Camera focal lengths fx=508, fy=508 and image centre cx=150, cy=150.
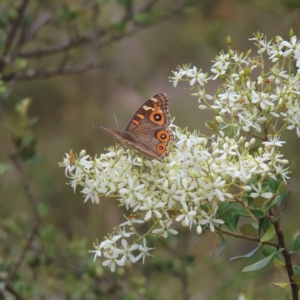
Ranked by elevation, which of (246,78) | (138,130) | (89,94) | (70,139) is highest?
(89,94)

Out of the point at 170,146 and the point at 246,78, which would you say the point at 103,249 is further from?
the point at 246,78

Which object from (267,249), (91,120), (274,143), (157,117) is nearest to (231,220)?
(267,249)

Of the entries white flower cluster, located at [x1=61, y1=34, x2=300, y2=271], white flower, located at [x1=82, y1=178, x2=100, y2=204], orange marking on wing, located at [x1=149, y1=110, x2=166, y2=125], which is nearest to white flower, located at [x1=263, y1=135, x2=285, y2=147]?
white flower cluster, located at [x1=61, y1=34, x2=300, y2=271]

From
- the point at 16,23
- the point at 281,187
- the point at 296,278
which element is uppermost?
the point at 16,23

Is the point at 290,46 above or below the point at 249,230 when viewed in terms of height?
above

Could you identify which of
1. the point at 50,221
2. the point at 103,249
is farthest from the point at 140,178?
the point at 50,221

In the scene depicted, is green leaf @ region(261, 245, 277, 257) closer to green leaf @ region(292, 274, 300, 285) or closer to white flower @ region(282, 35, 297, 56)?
green leaf @ region(292, 274, 300, 285)

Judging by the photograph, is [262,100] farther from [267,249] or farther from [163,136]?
[267,249]
